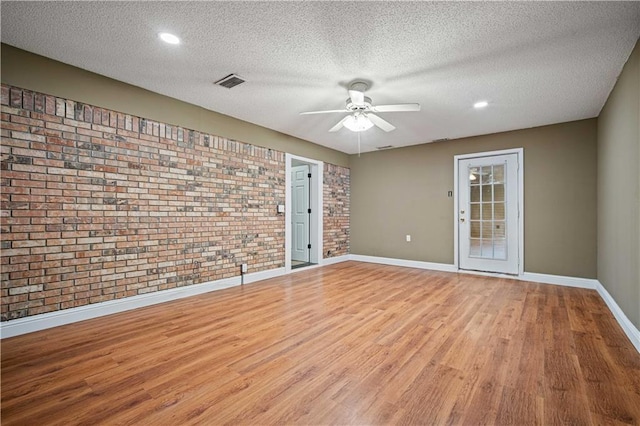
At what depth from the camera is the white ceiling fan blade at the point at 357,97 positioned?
313cm

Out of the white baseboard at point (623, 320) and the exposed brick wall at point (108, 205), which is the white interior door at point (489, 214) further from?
the exposed brick wall at point (108, 205)

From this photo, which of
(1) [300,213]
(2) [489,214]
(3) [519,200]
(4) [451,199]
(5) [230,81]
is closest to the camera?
(5) [230,81]

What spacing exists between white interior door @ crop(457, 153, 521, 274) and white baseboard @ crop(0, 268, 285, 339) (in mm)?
4119

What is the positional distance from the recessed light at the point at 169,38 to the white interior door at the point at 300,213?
13.1ft

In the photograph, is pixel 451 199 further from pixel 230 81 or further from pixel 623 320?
pixel 230 81

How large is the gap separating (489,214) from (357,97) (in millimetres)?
3467

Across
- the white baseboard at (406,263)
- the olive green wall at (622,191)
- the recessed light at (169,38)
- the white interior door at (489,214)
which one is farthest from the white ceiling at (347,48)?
the white baseboard at (406,263)

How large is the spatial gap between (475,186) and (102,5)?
5522mm

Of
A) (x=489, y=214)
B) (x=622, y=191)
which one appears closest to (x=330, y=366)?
(x=622, y=191)

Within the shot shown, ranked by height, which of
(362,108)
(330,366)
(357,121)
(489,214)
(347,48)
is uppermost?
(347,48)

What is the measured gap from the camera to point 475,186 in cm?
532

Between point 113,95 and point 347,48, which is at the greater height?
point 347,48

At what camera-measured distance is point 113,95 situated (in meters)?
3.20

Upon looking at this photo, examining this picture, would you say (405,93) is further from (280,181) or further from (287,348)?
(287,348)
